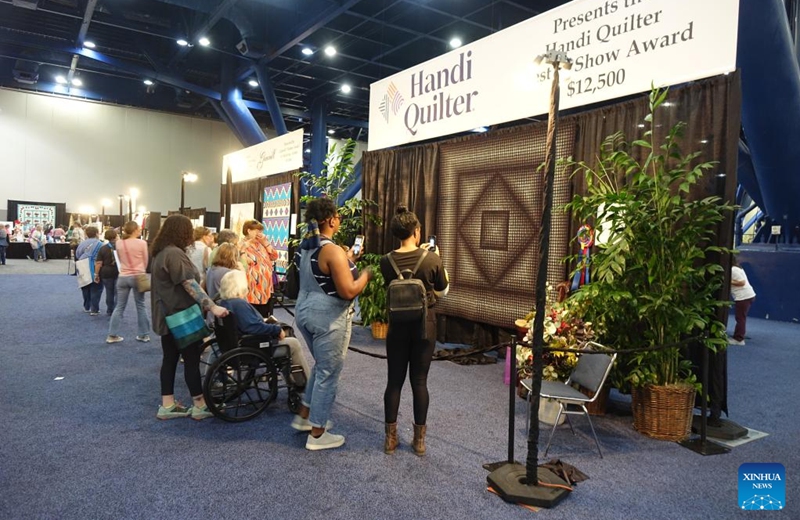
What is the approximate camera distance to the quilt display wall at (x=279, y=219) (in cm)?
828

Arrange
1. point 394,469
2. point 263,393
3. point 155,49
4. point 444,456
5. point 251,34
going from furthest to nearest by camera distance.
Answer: point 155,49 → point 251,34 → point 263,393 → point 444,456 → point 394,469

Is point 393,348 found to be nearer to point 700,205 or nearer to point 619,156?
point 619,156

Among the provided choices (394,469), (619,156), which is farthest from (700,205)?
(394,469)

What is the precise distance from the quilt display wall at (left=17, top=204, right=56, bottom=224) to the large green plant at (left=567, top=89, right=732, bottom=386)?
1970 centimetres

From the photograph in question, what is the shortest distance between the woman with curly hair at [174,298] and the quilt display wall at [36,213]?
1797 cm

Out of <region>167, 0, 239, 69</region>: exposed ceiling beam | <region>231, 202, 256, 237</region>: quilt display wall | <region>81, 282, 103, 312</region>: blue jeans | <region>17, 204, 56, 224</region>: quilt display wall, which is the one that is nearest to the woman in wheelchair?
<region>81, 282, 103, 312</region>: blue jeans

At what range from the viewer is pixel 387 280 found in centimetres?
289

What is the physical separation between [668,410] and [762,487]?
2.93 ft

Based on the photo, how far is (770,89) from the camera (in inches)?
190

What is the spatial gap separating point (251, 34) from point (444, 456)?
385 inches

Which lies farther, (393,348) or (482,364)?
(482,364)

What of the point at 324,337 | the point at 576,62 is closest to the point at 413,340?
the point at 324,337

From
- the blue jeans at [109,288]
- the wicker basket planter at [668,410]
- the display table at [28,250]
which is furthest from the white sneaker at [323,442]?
the display table at [28,250]

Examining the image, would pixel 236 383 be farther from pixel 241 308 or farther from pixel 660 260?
pixel 660 260
